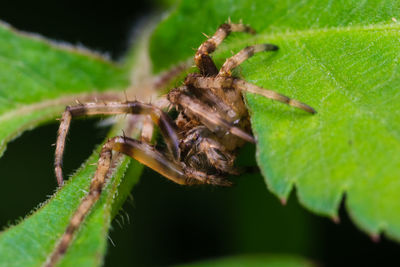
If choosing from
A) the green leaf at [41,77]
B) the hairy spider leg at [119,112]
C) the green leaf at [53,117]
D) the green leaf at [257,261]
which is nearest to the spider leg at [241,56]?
the hairy spider leg at [119,112]

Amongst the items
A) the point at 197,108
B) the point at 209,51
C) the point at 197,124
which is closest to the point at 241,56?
the point at 209,51

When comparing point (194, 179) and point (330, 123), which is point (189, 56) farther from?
point (330, 123)

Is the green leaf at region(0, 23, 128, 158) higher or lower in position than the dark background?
higher

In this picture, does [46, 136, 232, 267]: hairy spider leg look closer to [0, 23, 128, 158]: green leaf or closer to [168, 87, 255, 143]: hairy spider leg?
[168, 87, 255, 143]: hairy spider leg

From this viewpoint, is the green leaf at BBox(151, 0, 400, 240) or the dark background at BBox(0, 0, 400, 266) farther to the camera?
the dark background at BBox(0, 0, 400, 266)

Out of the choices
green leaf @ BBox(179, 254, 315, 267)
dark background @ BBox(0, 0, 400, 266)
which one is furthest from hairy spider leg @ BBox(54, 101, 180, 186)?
green leaf @ BBox(179, 254, 315, 267)

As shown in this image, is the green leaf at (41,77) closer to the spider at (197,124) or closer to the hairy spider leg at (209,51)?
the spider at (197,124)

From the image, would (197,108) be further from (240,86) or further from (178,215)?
(178,215)

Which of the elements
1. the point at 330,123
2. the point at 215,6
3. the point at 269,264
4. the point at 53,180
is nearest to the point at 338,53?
the point at 330,123
